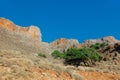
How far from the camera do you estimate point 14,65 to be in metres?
16.8

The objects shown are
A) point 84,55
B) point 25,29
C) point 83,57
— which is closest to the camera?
point 83,57

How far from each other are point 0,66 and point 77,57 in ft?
147

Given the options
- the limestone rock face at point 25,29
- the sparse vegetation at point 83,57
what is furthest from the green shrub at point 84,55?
Answer: the limestone rock face at point 25,29

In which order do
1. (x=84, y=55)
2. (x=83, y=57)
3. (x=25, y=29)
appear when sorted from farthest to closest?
(x=25, y=29), (x=84, y=55), (x=83, y=57)

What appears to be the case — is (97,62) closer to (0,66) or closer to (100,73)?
(100,73)

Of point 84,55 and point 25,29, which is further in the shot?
point 25,29

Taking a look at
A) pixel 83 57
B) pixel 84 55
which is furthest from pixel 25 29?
pixel 83 57

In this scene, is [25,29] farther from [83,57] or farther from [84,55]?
[83,57]

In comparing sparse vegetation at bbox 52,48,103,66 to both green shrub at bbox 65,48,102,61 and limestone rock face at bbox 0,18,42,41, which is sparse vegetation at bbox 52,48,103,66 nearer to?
green shrub at bbox 65,48,102,61

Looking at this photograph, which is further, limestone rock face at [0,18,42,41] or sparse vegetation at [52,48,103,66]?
limestone rock face at [0,18,42,41]

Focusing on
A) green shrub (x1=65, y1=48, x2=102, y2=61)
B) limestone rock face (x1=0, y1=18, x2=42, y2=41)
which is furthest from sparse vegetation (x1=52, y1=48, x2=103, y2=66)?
limestone rock face (x1=0, y1=18, x2=42, y2=41)

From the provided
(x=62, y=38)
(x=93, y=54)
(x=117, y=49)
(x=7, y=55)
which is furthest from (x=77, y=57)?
(x=62, y=38)

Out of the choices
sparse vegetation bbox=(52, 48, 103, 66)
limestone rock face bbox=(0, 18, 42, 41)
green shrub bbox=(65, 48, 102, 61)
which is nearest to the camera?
sparse vegetation bbox=(52, 48, 103, 66)

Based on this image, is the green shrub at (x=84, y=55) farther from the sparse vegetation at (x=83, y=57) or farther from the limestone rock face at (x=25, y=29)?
the limestone rock face at (x=25, y=29)
